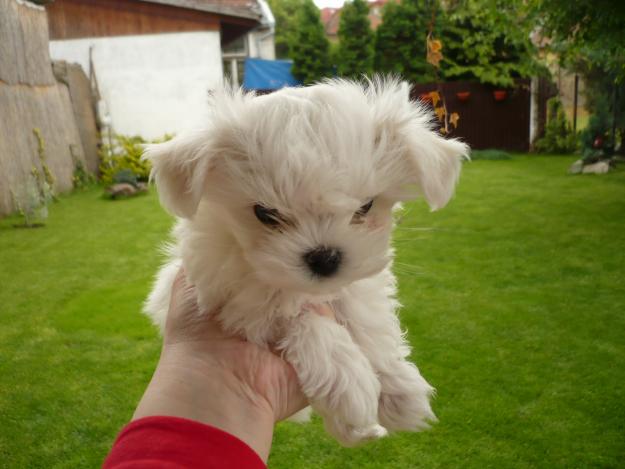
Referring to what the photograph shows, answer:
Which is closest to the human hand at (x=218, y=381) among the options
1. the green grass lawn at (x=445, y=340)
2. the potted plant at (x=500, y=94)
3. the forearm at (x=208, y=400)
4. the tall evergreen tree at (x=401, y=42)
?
the forearm at (x=208, y=400)

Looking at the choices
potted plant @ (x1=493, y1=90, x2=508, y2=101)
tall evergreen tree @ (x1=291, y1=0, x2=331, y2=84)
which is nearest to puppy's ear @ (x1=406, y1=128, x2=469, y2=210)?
tall evergreen tree @ (x1=291, y1=0, x2=331, y2=84)

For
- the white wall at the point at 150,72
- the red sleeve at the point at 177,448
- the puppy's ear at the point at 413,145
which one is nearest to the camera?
the red sleeve at the point at 177,448

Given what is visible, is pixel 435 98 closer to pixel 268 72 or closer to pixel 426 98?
pixel 426 98

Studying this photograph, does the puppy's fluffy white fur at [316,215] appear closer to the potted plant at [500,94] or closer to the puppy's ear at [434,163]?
the puppy's ear at [434,163]

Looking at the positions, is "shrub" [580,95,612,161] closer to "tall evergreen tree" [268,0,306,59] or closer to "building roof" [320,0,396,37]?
"building roof" [320,0,396,37]

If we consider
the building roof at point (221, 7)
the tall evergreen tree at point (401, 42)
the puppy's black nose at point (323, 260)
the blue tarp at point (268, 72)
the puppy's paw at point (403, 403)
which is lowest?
the puppy's paw at point (403, 403)

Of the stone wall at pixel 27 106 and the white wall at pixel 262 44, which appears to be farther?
the white wall at pixel 262 44
